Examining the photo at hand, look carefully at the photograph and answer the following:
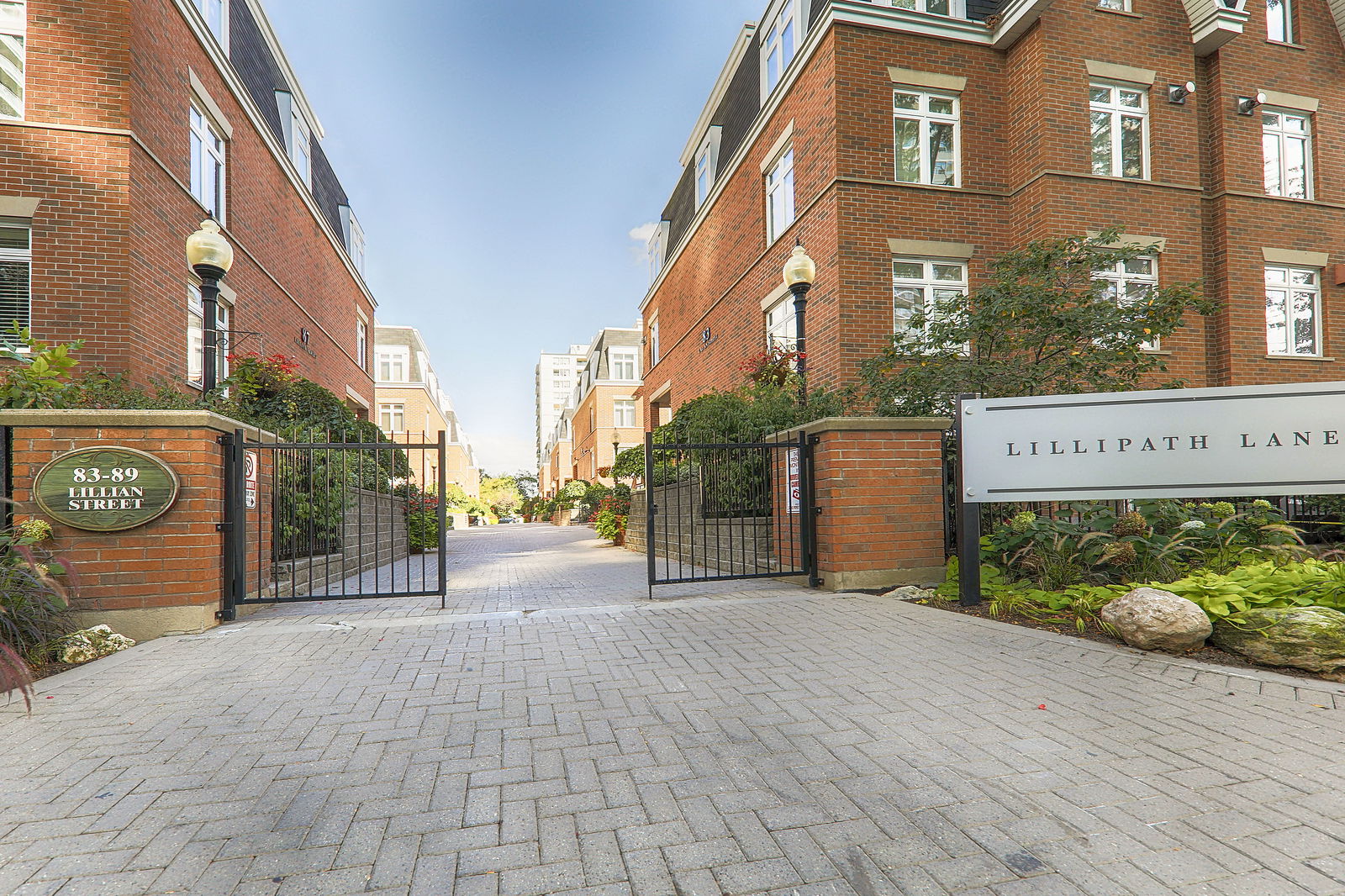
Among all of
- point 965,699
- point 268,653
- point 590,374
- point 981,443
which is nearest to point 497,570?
point 268,653

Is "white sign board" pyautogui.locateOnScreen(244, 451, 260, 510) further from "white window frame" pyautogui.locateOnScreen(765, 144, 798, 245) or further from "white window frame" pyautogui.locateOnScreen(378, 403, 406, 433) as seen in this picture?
"white window frame" pyautogui.locateOnScreen(378, 403, 406, 433)

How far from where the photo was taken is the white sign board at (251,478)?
19.8ft

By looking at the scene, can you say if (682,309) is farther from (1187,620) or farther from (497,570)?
(1187,620)

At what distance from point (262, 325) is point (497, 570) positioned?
795 centimetres

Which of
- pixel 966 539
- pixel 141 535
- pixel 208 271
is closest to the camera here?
pixel 141 535

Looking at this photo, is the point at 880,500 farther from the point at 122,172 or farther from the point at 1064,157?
the point at 122,172

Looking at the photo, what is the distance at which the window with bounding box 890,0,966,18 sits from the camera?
1203 cm

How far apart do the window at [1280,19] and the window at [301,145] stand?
2170 centimetres

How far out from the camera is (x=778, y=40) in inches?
544

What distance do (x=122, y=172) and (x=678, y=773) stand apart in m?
11.5

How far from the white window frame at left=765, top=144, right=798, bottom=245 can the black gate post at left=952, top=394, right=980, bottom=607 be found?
8231mm

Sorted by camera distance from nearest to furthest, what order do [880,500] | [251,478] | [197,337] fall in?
[251,478]
[880,500]
[197,337]

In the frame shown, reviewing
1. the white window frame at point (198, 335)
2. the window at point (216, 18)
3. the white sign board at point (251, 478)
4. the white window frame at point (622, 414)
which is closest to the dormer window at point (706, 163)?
the window at point (216, 18)

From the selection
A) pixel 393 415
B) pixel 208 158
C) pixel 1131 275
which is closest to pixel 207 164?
pixel 208 158
